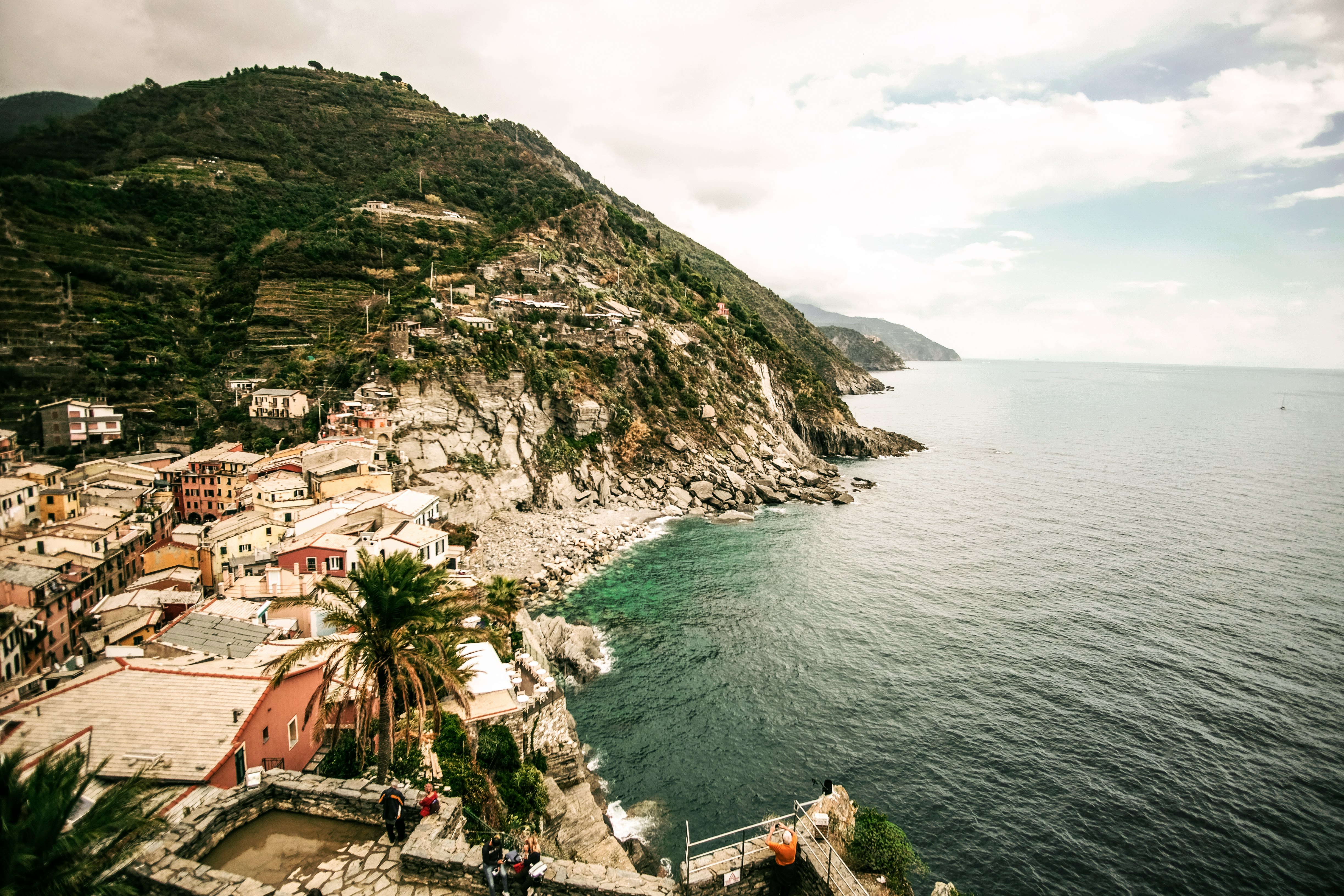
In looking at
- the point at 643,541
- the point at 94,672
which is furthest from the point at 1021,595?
the point at 94,672

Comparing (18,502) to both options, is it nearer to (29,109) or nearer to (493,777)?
(29,109)

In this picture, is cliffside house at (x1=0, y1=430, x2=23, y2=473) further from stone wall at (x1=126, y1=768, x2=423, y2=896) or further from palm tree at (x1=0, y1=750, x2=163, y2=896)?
palm tree at (x1=0, y1=750, x2=163, y2=896)

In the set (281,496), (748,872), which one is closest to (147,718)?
(748,872)

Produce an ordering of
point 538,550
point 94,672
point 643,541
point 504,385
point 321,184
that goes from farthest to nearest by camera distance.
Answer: point 321,184 → point 504,385 → point 643,541 → point 538,550 → point 94,672

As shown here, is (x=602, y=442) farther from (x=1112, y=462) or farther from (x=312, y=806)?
(x=1112, y=462)

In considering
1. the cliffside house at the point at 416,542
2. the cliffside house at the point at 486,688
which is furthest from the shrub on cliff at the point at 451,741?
the cliffside house at the point at 416,542

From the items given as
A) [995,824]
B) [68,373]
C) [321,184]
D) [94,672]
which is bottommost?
[995,824]

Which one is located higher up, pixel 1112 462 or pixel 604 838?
pixel 1112 462

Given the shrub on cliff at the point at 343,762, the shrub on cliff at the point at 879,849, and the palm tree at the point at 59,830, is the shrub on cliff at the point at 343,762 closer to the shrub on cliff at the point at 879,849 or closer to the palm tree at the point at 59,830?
the palm tree at the point at 59,830
